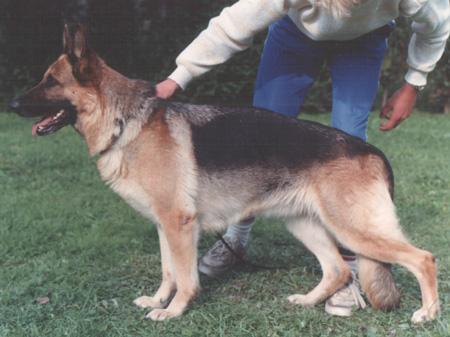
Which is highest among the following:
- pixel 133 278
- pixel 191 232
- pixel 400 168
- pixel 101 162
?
pixel 101 162

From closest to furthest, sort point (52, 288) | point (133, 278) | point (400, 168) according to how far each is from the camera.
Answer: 1. point (52, 288)
2. point (133, 278)
3. point (400, 168)

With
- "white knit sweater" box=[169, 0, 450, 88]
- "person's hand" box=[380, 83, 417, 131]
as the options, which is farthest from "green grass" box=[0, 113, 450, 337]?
"white knit sweater" box=[169, 0, 450, 88]

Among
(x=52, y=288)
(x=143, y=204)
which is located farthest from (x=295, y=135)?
(x=52, y=288)

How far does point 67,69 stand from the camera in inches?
138

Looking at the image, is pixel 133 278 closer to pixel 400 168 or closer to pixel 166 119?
pixel 166 119

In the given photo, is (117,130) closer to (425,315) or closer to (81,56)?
(81,56)

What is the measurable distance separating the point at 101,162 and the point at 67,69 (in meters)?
0.59

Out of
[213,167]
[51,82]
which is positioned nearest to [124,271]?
[213,167]

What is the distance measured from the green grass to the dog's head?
3.67 feet

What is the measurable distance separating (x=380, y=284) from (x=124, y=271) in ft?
6.09

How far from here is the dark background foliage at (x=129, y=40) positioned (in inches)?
481

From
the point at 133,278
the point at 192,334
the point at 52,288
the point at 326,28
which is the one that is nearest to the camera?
the point at 192,334

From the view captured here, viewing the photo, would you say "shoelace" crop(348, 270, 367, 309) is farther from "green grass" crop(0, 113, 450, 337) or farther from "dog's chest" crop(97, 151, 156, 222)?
"dog's chest" crop(97, 151, 156, 222)

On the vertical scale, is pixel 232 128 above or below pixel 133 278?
above
